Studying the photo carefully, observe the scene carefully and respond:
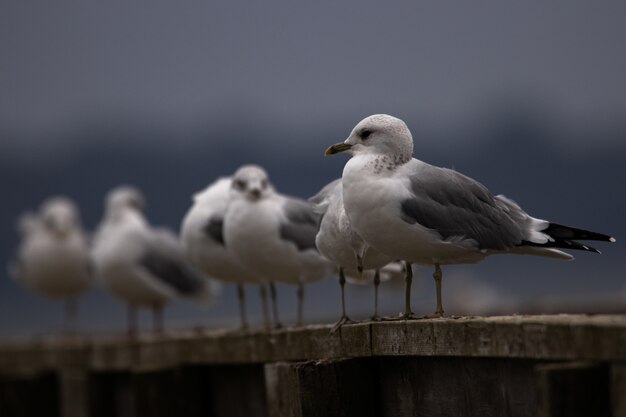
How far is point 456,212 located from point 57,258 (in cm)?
995

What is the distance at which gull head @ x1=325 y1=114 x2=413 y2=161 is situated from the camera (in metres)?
7.48

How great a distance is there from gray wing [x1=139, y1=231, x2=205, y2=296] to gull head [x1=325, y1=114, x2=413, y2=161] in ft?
22.9

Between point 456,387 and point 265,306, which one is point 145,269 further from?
point 456,387

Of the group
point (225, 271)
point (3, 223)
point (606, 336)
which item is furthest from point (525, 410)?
point (3, 223)

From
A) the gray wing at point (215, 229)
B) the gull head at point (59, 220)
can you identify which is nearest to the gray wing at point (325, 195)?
the gray wing at point (215, 229)

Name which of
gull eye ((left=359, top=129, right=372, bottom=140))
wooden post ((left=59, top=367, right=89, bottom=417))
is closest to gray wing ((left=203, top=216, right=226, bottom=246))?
wooden post ((left=59, top=367, right=89, bottom=417))

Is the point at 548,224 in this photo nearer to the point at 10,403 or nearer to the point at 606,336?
the point at 606,336

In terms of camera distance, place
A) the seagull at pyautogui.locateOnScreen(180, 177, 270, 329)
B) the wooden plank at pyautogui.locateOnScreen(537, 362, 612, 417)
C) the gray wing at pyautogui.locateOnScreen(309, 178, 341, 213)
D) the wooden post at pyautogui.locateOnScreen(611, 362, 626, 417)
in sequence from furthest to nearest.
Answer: the seagull at pyautogui.locateOnScreen(180, 177, 270, 329)
the gray wing at pyautogui.locateOnScreen(309, 178, 341, 213)
the wooden plank at pyautogui.locateOnScreen(537, 362, 612, 417)
the wooden post at pyautogui.locateOnScreen(611, 362, 626, 417)

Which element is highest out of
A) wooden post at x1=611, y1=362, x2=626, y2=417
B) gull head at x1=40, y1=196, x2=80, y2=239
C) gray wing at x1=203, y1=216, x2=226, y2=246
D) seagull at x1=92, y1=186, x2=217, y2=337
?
gull head at x1=40, y1=196, x2=80, y2=239

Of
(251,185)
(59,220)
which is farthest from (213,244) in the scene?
(59,220)

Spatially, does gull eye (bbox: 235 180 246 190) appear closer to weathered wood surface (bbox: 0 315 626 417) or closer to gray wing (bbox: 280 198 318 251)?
gray wing (bbox: 280 198 318 251)

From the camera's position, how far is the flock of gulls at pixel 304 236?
7250mm

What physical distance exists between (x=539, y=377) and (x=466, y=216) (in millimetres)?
2149

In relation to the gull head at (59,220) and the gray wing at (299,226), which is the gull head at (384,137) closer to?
the gray wing at (299,226)
